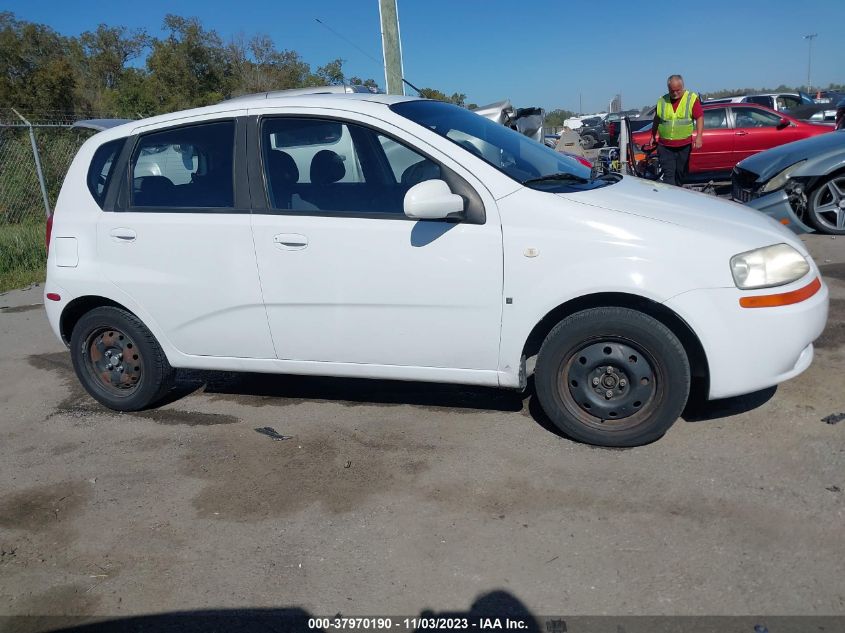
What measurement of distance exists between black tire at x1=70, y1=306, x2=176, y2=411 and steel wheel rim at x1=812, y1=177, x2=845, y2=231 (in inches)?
270

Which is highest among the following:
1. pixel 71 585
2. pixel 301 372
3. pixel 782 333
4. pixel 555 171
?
pixel 555 171

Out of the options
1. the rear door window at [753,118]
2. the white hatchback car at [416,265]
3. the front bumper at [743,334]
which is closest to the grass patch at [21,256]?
the white hatchback car at [416,265]

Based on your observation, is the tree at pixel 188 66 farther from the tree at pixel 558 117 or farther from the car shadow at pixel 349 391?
the tree at pixel 558 117

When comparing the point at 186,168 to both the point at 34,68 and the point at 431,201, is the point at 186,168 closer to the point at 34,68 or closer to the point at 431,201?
the point at 431,201

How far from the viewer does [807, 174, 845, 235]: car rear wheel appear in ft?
25.2

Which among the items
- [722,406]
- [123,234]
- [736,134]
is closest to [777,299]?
[722,406]

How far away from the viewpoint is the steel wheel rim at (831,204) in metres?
7.67

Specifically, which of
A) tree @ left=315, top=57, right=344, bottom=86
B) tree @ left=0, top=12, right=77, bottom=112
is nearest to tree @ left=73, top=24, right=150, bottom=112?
tree @ left=0, top=12, right=77, bottom=112

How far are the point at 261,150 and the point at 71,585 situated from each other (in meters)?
2.41

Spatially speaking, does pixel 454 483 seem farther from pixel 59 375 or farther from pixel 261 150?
pixel 59 375

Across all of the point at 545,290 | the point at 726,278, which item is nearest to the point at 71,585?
the point at 545,290

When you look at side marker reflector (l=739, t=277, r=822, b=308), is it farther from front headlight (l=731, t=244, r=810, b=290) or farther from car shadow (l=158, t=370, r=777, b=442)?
car shadow (l=158, t=370, r=777, b=442)

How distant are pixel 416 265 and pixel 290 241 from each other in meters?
0.74

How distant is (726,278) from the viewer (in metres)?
3.36
